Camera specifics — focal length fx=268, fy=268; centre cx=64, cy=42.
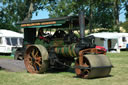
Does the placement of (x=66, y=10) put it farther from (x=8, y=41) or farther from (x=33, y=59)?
(x=33, y=59)

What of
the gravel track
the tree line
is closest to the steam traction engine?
the gravel track

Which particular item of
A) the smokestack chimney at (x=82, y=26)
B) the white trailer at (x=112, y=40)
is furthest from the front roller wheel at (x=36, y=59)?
the white trailer at (x=112, y=40)

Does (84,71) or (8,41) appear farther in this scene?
(8,41)

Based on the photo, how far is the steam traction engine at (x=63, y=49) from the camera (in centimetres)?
947

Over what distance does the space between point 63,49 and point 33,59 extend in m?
1.45

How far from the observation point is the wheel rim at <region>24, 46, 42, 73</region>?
11.0 m

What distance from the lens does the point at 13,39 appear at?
25188 mm

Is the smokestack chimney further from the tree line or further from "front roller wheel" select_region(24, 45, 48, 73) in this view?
the tree line

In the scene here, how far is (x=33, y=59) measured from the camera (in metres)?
11.2

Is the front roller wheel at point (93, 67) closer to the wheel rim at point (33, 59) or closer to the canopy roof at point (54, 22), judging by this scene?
the canopy roof at point (54, 22)

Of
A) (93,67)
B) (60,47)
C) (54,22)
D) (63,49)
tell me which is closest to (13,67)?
(60,47)

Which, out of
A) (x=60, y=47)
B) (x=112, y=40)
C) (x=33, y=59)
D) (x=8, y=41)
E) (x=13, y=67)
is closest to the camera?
(x=60, y=47)

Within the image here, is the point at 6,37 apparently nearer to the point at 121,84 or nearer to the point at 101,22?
the point at 121,84

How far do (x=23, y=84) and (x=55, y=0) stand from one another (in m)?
30.5
